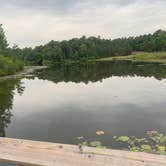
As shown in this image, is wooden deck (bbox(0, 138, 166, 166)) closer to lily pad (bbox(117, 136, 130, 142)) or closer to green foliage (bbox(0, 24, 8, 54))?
lily pad (bbox(117, 136, 130, 142))

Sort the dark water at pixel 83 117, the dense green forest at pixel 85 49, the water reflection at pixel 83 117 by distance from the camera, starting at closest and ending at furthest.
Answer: the dark water at pixel 83 117 → the water reflection at pixel 83 117 → the dense green forest at pixel 85 49

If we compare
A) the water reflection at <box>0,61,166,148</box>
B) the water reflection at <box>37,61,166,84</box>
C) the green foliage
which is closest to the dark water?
the water reflection at <box>0,61,166,148</box>

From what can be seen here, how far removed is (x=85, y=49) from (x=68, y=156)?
9311 centimetres

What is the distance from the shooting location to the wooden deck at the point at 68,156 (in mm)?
1670

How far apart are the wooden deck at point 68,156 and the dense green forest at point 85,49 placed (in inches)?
3364

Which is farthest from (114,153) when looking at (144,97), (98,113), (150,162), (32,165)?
(144,97)

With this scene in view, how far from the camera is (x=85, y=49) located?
9419cm

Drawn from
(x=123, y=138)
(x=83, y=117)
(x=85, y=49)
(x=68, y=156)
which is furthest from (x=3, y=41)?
(x=68, y=156)

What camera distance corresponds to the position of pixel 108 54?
329 feet

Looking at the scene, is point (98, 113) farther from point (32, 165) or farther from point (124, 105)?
point (32, 165)

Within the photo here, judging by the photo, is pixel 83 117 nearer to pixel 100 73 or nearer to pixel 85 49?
pixel 100 73

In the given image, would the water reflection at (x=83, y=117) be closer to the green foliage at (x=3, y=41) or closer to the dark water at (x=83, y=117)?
the dark water at (x=83, y=117)

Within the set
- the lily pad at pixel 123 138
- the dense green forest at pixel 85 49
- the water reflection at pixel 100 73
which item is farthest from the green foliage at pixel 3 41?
the lily pad at pixel 123 138

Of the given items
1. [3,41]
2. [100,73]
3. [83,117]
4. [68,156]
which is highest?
[3,41]
